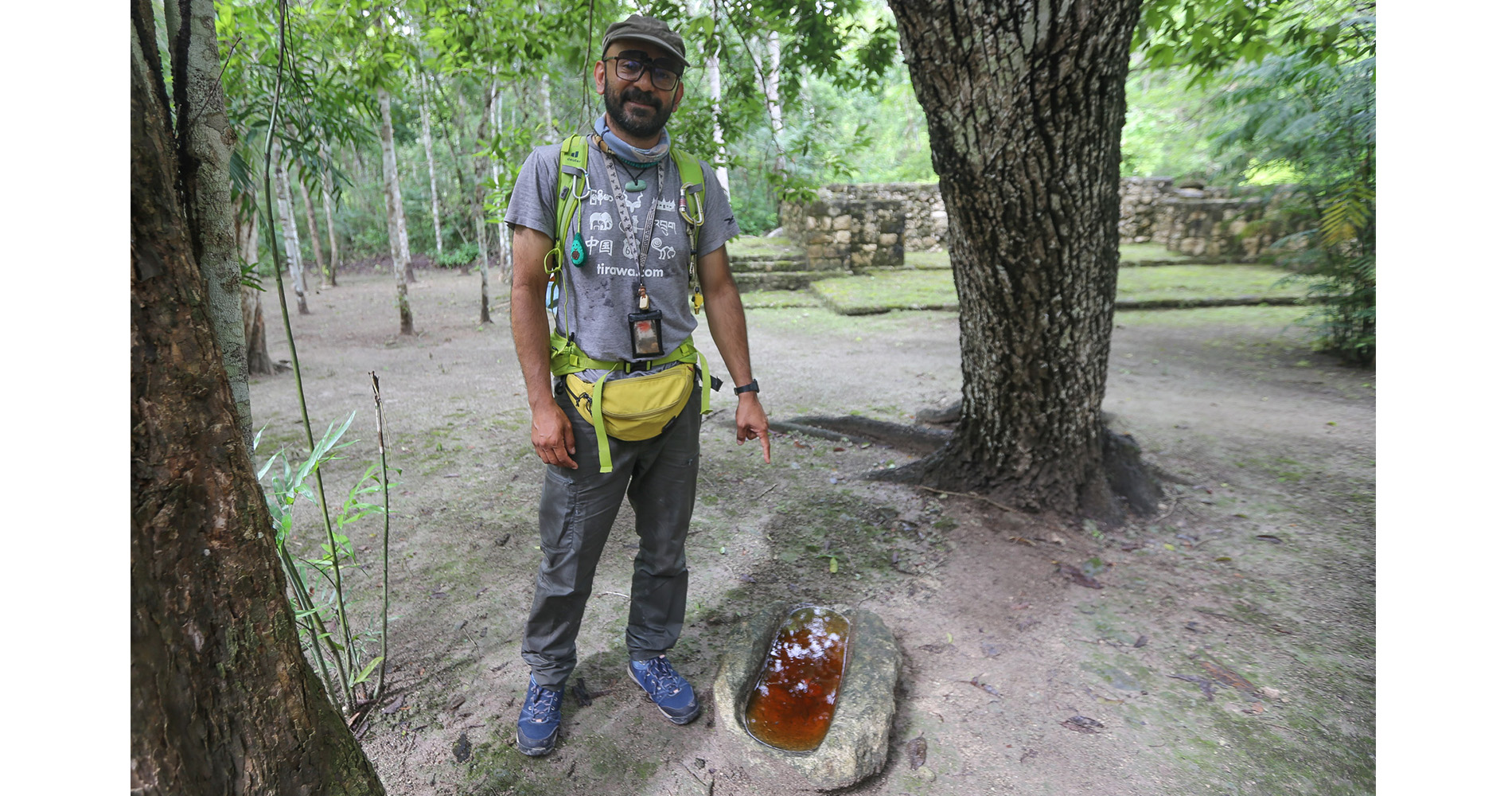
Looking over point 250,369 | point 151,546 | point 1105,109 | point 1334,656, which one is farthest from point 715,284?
point 250,369

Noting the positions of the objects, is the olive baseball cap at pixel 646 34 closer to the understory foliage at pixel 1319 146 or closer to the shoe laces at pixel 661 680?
the shoe laces at pixel 661 680

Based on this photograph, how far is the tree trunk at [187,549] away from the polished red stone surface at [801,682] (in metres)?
1.23

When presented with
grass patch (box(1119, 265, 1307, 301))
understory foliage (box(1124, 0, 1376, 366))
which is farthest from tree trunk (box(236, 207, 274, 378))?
grass patch (box(1119, 265, 1307, 301))

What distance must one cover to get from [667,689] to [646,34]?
1836 millimetres

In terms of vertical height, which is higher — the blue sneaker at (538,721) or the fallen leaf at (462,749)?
the blue sneaker at (538,721)

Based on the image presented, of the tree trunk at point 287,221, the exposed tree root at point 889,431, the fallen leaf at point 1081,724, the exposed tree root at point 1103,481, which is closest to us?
the fallen leaf at point 1081,724

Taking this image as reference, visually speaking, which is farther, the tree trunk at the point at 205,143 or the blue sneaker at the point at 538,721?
the blue sneaker at the point at 538,721

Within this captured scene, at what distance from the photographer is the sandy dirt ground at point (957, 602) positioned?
1.96 meters

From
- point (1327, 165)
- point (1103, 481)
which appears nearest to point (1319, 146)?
point (1327, 165)

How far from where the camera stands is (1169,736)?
204 centimetres

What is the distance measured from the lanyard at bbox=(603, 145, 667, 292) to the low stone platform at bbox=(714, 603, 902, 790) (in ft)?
3.91

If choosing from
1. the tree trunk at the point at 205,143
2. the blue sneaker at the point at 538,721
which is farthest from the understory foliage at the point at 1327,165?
the tree trunk at the point at 205,143

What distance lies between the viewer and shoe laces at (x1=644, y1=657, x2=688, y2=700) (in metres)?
2.15

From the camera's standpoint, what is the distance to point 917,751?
6.61 feet
